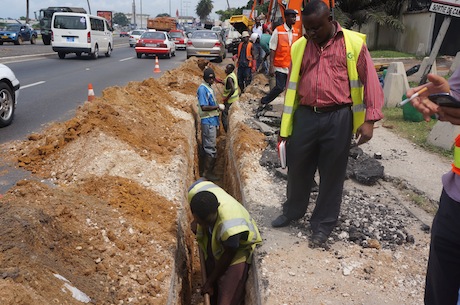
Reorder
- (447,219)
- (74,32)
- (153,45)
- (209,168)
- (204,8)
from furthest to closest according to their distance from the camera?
(204,8) → (153,45) → (74,32) → (209,168) → (447,219)

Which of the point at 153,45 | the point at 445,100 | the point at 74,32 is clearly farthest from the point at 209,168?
the point at 153,45

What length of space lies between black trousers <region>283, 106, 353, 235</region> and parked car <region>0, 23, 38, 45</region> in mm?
30884

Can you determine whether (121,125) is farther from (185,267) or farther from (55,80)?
(55,80)

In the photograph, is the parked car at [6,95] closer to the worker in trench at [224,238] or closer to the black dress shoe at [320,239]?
the worker in trench at [224,238]

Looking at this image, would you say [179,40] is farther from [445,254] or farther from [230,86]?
[445,254]

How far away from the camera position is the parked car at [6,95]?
7.80 metres

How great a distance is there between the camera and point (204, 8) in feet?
347

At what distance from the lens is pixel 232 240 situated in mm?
3951

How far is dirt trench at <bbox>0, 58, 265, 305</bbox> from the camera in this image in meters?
3.50

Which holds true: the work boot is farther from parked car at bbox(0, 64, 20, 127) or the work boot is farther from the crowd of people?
the crowd of people

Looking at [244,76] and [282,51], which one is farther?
[244,76]

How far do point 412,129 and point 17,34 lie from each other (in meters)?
29.3

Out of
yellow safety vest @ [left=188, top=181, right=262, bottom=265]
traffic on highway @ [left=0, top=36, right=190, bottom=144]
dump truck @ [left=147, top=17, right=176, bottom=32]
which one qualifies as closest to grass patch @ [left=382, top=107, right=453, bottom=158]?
yellow safety vest @ [left=188, top=181, right=262, bottom=265]

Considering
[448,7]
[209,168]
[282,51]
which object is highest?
[448,7]
